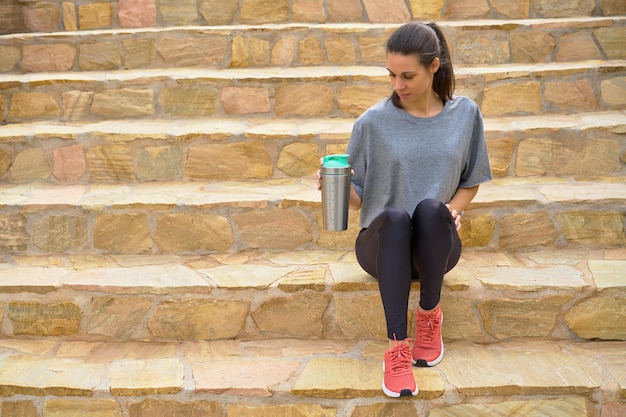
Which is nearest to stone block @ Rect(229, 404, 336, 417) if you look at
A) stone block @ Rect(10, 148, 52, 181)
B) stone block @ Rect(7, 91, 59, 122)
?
stone block @ Rect(10, 148, 52, 181)

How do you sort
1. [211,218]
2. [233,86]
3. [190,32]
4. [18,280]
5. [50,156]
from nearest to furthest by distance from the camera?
1. [18,280]
2. [211,218]
3. [50,156]
4. [233,86]
5. [190,32]

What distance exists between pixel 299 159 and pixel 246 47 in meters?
0.93

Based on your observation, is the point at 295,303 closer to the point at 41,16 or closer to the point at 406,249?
the point at 406,249

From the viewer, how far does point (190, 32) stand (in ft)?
12.5

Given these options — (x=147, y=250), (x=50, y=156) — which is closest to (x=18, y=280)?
(x=147, y=250)

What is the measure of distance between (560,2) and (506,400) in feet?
8.59

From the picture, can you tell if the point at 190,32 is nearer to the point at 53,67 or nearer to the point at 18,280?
the point at 53,67

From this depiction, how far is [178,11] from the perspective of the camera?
4137mm

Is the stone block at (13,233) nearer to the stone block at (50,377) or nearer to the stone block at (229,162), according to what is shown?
the stone block at (50,377)

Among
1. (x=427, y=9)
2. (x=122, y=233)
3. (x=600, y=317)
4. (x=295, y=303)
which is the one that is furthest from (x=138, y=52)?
(x=600, y=317)

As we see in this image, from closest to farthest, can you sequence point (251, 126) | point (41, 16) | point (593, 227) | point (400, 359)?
point (400, 359), point (593, 227), point (251, 126), point (41, 16)

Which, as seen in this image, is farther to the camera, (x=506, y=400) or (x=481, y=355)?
(x=481, y=355)

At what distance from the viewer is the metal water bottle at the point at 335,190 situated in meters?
2.15

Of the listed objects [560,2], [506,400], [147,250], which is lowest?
[506,400]
